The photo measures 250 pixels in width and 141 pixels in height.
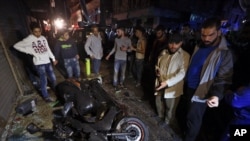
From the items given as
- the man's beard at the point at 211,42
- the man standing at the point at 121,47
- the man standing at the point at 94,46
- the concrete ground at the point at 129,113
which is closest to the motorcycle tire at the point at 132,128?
the concrete ground at the point at 129,113

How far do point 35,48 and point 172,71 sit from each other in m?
3.45

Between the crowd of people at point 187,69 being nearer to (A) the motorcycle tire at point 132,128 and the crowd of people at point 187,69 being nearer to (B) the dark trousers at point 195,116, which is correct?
(B) the dark trousers at point 195,116

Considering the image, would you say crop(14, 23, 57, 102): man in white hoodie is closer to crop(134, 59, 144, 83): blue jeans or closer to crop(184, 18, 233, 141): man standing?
crop(134, 59, 144, 83): blue jeans

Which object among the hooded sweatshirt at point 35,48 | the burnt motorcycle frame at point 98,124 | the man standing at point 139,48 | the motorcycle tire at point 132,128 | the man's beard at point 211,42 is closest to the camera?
the man's beard at point 211,42

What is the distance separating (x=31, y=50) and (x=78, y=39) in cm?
634

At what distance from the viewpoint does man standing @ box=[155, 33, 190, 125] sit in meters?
2.91

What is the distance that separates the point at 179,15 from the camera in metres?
19.0

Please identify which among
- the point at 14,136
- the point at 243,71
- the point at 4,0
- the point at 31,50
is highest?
the point at 4,0

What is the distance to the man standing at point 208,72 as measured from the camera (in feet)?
7.11

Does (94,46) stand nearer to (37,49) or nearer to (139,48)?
(139,48)

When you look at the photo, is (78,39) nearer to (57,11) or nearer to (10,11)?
(10,11)

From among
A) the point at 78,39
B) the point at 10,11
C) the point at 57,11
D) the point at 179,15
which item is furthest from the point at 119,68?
the point at 179,15

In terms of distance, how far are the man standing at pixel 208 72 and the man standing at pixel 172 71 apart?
24 centimetres

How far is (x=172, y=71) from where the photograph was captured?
3047 millimetres
